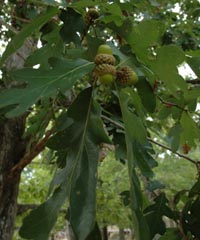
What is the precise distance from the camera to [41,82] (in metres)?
0.94

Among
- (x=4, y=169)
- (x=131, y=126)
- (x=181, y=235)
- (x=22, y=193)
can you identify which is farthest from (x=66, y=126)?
(x=22, y=193)

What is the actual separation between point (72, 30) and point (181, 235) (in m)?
0.86

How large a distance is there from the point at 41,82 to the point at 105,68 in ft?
0.55

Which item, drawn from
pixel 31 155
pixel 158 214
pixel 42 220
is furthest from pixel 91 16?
pixel 31 155

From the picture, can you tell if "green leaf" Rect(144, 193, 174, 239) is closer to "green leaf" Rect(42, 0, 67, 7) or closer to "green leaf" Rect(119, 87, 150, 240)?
"green leaf" Rect(119, 87, 150, 240)

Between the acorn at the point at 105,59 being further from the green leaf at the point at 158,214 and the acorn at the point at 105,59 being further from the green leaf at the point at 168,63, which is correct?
the green leaf at the point at 158,214

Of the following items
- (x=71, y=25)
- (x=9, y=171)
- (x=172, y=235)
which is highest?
(x=71, y=25)

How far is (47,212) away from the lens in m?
0.95

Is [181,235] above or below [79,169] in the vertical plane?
below

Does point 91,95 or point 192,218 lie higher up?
point 91,95

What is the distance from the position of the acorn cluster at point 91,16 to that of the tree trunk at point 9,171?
1.78 metres

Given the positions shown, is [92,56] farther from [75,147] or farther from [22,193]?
[22,193]

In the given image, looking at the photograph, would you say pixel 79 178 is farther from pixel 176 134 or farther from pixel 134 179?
pixel 176 134

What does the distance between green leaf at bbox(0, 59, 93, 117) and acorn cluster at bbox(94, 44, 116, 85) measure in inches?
0.9
